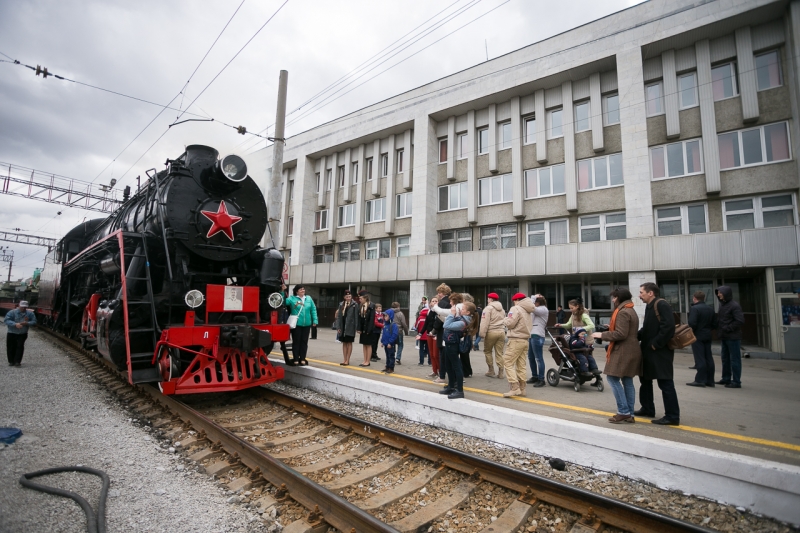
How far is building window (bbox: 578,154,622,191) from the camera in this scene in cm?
1675

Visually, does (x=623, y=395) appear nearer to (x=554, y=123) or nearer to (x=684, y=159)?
(x=684, y=159)

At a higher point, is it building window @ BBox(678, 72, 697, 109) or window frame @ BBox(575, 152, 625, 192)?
building window @ BBox(678, 72, 697, 109)

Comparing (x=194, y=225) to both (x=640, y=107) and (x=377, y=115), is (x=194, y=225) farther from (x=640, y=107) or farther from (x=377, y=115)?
(x=377, y=115)

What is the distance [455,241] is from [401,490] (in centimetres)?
1813

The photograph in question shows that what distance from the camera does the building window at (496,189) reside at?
19.5 metres

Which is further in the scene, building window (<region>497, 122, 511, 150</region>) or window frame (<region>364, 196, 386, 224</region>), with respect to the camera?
window frame (<region>364, 196, 386, 224</region>)

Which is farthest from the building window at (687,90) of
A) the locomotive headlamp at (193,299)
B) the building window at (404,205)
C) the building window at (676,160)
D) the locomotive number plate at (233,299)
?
the locomotive headlamp at (193,299)

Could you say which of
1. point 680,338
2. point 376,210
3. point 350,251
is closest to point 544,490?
point 680,338

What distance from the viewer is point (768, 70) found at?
14.5 meters

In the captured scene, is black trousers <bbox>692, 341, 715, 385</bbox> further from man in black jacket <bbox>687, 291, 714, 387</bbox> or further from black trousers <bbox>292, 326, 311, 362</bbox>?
black trousers <bbox>292, 326, 311, 362</bbox>

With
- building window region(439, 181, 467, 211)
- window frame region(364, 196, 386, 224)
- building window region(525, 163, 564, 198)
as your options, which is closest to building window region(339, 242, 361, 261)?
window frame region(364, 196, 386, 224)

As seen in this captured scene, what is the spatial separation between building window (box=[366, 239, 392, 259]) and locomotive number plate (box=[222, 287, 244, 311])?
16.9 m

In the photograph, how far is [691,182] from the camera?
15.3 m

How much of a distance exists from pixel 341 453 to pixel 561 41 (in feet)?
65.1
